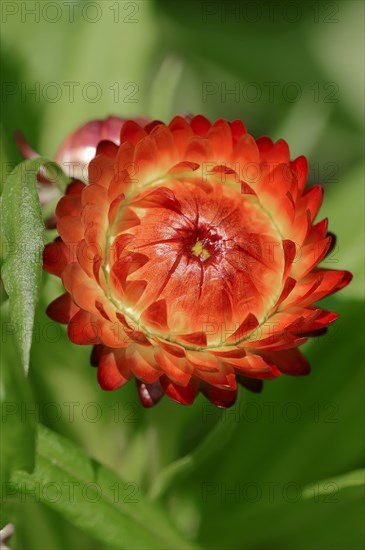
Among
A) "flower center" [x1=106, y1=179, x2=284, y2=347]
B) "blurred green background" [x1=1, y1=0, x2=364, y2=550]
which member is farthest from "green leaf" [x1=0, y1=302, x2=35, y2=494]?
"flower center" [x1=106, y1=179, x2=284, y2=347]

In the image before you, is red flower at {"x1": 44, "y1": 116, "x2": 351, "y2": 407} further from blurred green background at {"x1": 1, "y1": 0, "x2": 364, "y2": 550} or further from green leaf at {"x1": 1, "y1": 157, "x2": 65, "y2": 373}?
blurred green background at {"x1": 1, "y1": 0, "x2": 364, "y2": 550}

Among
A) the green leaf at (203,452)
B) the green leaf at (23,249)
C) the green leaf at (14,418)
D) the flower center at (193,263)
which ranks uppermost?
the flower center at (193,263)

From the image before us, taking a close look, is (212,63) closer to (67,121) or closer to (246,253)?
(67,121)

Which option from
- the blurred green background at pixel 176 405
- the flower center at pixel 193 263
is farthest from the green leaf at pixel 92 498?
the flower center at pixel 193 263

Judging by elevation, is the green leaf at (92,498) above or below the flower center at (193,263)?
below

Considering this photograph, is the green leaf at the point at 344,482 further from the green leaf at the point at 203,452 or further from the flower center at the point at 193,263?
the flower center at the point at 193,263

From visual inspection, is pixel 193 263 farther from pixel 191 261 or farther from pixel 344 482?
pixel 344 482
